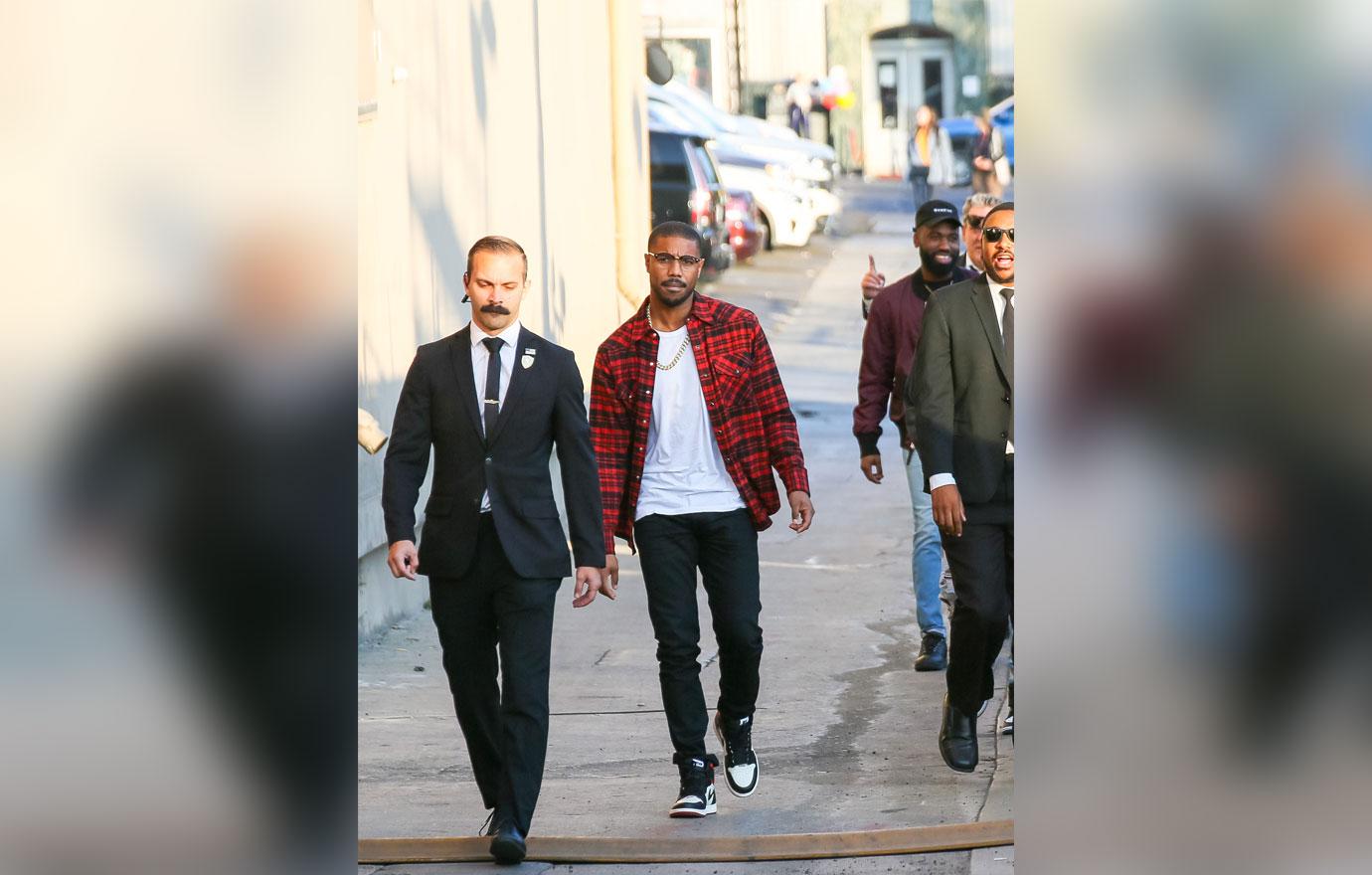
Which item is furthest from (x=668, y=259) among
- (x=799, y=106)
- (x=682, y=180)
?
(x=799, y=106)

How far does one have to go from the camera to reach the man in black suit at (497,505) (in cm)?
624

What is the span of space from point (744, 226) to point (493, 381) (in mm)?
25445

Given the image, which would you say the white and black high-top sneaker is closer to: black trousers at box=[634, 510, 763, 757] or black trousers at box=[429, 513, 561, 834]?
black trousers at box=[634, 510, 763, 757]

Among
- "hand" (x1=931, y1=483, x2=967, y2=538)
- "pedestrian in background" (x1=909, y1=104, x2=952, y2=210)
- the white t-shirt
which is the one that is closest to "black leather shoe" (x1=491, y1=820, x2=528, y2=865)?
the white t-shirt

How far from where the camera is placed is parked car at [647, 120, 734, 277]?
2773 cm

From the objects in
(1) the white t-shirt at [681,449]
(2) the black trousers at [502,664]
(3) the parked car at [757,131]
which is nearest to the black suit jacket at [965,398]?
(1) the white t-shirt at [681,449]

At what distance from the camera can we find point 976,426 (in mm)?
6824

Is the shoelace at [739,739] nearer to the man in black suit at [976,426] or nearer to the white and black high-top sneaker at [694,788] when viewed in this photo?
Answer: the white and black high-top sneaker at [694,788]

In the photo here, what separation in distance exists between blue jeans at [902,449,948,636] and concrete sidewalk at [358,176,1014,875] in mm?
255

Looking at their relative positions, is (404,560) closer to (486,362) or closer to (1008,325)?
(486,362)
